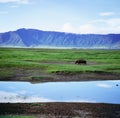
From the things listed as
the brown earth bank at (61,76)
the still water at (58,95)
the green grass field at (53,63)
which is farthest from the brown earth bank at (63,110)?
the green grass field at (53,63)

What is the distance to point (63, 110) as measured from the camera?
24.2 metres

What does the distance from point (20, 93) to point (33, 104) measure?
A: 7.64m

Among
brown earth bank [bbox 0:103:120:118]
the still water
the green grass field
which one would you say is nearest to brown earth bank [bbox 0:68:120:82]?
the green grass field

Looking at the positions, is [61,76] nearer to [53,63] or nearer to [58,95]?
[58,95]

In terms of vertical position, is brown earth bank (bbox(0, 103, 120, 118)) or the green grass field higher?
brown earth bank (bbox(0, 103, 120, 118))

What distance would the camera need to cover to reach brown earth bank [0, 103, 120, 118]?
74.5ft

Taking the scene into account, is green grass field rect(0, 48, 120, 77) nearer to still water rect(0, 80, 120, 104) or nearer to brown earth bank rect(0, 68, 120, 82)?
brown earth bank rect(0, 68, 120, 82)

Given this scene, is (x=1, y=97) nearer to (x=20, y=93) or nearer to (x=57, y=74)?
(x=20, y=93)

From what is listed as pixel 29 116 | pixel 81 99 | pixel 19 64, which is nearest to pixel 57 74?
pixel 19 64

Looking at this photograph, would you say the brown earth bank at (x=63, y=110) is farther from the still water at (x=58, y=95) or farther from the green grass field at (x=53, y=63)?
the green grass field at (x=53, y=63)

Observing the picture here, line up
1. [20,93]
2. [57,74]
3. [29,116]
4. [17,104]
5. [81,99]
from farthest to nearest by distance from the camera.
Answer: [57,74]
[20,93]
[81,99]
[17,104]
[29,116]

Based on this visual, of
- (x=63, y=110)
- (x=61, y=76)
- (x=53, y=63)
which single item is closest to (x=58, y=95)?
(x=63, y=110)

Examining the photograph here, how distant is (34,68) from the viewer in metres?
59.8

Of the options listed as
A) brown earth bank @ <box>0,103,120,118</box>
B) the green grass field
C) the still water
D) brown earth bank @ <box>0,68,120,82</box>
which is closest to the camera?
brown earth bank @ <box>0,103,120,118</box>
